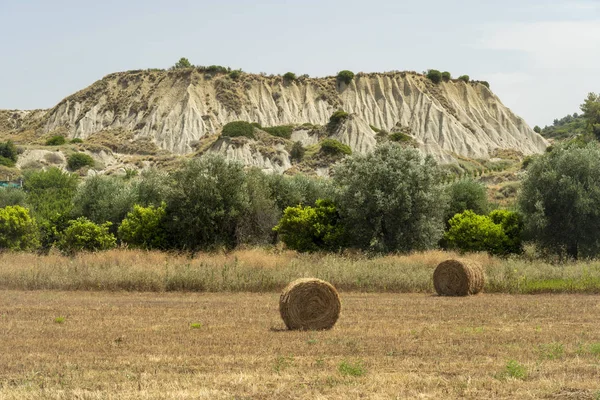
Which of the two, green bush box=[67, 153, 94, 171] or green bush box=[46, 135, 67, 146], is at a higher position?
green bush box=[46, 135, 67, 146]

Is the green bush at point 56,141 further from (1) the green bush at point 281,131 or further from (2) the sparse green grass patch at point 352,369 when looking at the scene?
(2) the sparse green grass patch at point 352,369

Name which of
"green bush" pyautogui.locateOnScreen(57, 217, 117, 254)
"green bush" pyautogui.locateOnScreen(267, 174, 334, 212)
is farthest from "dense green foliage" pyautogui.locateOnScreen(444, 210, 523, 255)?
"green bush" pyautogui.locateOnScreen(57, 217, 117, 254)

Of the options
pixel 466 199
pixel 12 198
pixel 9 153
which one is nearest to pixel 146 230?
pixel 12 198

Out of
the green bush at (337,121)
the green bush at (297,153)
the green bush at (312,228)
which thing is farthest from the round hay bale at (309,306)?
the green bush at (337,121)

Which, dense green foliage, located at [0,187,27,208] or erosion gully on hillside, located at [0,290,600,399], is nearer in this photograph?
erosion gully on hillside, located at [0,290,600,399]

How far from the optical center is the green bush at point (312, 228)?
40.1 metres

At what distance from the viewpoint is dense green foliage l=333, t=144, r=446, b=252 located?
3844cm

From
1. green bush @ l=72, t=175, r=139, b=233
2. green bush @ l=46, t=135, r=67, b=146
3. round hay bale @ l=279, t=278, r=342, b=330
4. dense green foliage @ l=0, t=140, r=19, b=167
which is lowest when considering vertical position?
round hay bale @ l=279, t=278, r=342, b=330

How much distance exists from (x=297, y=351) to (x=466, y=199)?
107ft

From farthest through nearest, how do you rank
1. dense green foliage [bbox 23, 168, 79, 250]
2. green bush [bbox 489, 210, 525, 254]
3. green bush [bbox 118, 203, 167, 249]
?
dense green foliage [bbox 23, 168, 79, 250] → green bush [bbox 118, 203, 167, 249] → green bush [bbox 489, 210, 525, 254]

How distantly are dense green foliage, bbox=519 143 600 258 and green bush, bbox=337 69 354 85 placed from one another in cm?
9294

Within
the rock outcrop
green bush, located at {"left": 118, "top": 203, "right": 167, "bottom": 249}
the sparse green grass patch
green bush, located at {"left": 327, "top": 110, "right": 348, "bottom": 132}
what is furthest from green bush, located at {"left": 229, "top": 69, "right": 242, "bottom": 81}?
the sparse green grass patch

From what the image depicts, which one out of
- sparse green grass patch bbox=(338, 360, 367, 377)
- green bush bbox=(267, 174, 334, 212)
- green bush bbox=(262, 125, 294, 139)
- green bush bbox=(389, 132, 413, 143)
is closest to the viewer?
sparse green grass patch bbox=(338, 360, 367, 377)

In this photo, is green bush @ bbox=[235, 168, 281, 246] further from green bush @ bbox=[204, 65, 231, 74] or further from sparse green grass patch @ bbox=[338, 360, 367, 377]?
green bush @ bbox=[204, 65, 231, 74]
